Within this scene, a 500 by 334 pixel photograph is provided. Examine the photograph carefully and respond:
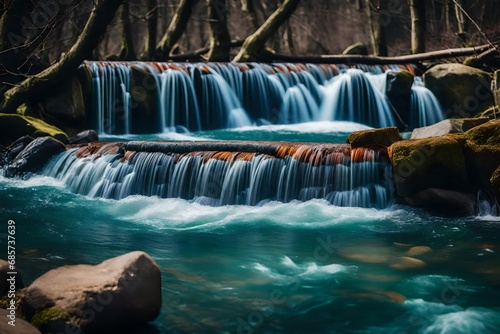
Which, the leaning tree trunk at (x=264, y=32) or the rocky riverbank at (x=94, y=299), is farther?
the leaning tree trunk at (x=264, y=32)

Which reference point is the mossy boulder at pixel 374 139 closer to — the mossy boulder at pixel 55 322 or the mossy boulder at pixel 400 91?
the mossy boulder at pixel 55 322

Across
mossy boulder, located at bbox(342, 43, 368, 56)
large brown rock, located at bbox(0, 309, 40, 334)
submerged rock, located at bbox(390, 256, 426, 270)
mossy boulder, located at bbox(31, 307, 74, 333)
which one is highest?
mossy boulder, located at bbox(342, 43, 368, 56)

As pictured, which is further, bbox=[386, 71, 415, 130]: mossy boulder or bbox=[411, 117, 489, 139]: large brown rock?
bbox=[386, 71, 415, 130]: mossy boulder

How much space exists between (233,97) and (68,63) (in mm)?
4840

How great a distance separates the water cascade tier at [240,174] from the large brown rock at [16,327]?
5.66 metres

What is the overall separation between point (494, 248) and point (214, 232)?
3.41 m

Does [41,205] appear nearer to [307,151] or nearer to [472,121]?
[307,151]

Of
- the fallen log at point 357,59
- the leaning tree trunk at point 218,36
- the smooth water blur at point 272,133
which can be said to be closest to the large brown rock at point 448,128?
the smooth water blur at point 272,133

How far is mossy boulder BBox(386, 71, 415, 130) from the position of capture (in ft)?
60.3

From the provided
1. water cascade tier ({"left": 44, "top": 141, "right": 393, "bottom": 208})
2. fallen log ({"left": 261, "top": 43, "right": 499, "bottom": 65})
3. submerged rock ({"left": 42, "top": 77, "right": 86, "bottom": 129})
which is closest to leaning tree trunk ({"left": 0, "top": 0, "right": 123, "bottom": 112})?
submerged rock ({"left": 42, "top": 77, "right": 86, "bottom": 129})

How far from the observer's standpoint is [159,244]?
26.5 ft

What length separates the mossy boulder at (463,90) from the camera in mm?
17969

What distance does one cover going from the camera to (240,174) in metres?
10.3

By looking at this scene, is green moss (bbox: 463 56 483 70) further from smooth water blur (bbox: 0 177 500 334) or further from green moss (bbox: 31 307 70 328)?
green moss (bbox: 31 307 70 328)
